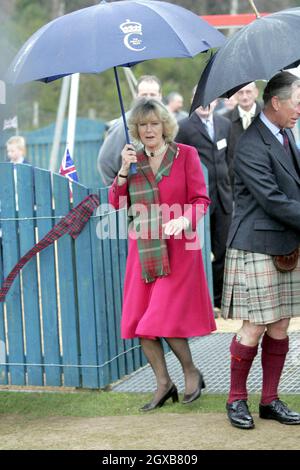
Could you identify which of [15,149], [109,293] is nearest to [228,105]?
[15,149]

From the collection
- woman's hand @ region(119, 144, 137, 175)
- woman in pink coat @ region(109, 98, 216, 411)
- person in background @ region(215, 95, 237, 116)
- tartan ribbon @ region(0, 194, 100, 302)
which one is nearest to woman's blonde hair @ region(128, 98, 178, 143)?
woman in pink coat @ region(109, 98, 216, 411)

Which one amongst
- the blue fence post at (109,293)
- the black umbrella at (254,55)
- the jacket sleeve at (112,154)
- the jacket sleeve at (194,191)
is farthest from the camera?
the jacket sleeve at (112,154)

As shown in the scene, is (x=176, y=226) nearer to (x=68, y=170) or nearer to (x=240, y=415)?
(x=240, y=415)

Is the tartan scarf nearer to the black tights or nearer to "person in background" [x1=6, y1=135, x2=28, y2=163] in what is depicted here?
→ the black tights

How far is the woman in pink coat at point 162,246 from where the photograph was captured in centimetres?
599

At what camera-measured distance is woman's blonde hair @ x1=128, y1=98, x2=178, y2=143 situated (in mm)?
5977

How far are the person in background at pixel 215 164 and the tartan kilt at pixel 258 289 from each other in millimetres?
3702

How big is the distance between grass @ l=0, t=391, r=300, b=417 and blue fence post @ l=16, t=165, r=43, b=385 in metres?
0.24

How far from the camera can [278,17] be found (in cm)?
538

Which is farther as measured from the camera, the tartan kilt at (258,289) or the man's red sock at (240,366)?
the man's red sock at (240,366)

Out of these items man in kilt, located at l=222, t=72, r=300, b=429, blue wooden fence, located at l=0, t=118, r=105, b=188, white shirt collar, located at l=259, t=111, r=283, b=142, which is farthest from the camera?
blue wooden fence, located at l=0, t=118, r=105, b=188

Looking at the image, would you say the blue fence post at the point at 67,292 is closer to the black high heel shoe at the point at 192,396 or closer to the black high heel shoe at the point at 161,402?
the black high heel shoe at the point at 161,402

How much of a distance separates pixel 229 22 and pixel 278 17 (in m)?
5.35

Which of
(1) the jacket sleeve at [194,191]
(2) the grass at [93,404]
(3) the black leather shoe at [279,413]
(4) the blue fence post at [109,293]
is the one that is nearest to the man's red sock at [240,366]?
(3) the black leather shoe at [279,413]
